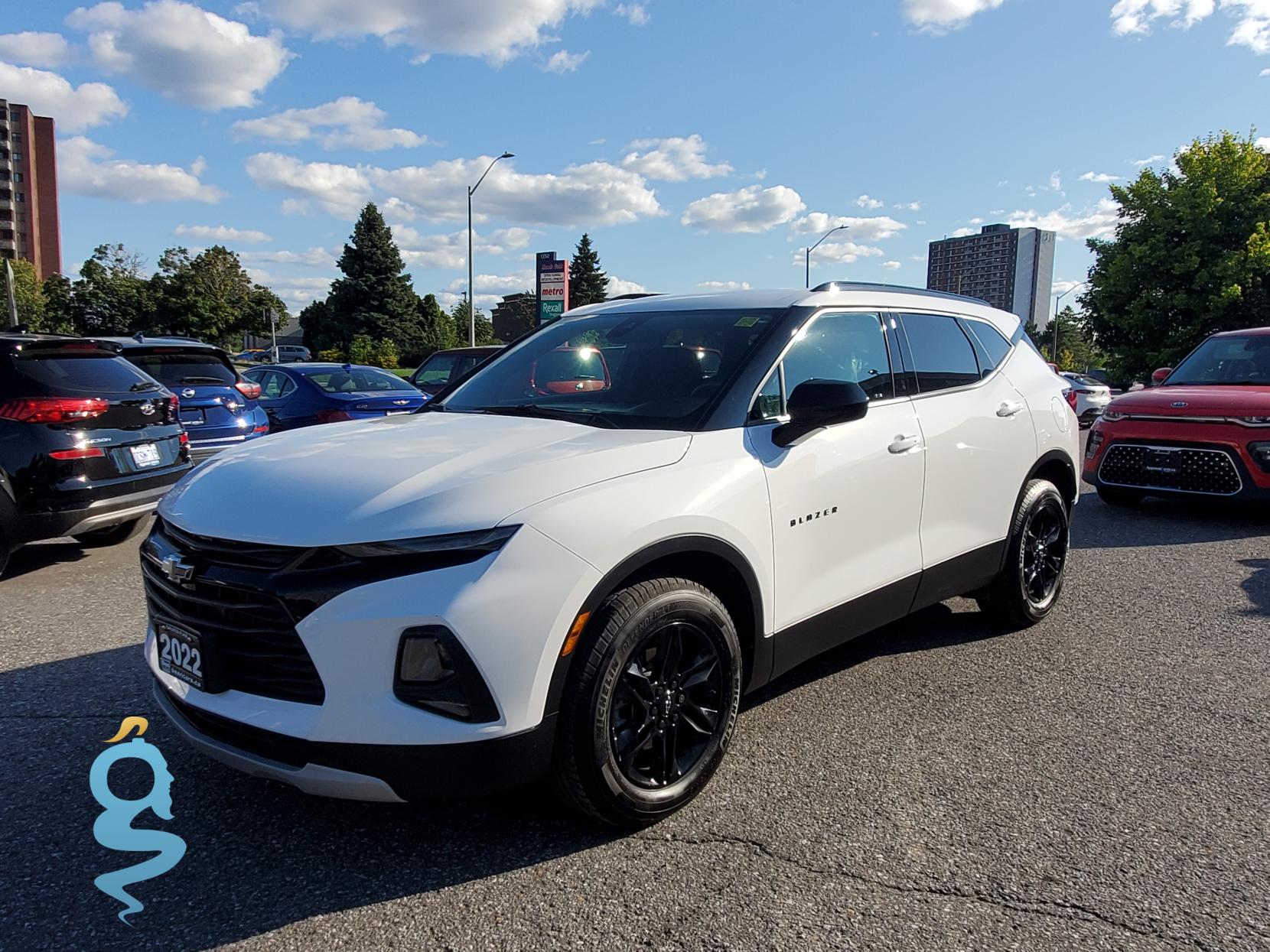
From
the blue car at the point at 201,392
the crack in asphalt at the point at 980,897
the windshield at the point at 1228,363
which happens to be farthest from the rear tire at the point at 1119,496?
the blue car at the point at 201,392

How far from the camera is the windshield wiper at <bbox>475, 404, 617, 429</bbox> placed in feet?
10.5

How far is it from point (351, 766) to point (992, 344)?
3.82m

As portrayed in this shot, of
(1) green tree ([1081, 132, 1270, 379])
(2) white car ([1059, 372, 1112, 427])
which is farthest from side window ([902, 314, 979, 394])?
(1) green tree ([1081, 132, 1270, 379])

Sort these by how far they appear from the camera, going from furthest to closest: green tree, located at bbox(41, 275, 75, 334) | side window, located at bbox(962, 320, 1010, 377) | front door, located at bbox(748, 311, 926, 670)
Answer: green tree, located at bbox(41, 275, 75, 334)
side window, located at bbox(962, 320, 1010, 377)
front door, located at bbox(748, 311, 926, 670)

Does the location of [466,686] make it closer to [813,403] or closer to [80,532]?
[813,403]

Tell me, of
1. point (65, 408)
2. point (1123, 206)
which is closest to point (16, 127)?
point (1123, 206)

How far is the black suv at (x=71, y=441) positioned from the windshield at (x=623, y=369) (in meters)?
3.23

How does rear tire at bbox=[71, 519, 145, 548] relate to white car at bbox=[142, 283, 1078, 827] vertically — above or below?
below

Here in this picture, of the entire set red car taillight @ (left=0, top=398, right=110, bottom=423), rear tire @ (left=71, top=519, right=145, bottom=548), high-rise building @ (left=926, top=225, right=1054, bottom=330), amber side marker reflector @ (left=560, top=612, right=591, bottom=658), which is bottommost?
rear tire @ (left=71, top=519, right=145, bottom=548)

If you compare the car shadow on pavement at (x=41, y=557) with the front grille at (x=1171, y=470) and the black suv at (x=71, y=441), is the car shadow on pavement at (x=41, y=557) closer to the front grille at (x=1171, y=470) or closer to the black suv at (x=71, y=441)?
the black suv at (x=71, y=441)

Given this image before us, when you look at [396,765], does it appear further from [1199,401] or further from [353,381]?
[353,381]

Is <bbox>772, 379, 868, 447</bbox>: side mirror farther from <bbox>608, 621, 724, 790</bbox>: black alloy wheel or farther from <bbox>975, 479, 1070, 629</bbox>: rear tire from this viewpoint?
<bbox>975, 479, 1070, 629</bbox>: rear tire

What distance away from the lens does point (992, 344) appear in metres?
4.64
